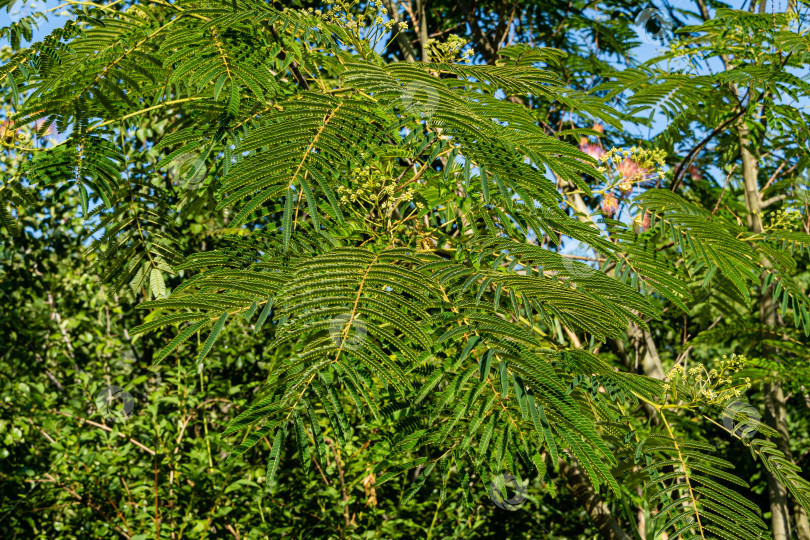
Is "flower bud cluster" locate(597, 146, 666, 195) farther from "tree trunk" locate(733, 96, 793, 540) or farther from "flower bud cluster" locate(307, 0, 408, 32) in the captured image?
"tree trunk" locate(733, 96, 793, 540)

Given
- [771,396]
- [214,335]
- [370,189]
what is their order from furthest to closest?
[771,396] < [370,189] < [214,335]

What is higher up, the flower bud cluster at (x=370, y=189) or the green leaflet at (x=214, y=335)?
the flower bud cluster at (x=370, y=189)

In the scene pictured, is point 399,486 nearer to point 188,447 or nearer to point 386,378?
point 188,447

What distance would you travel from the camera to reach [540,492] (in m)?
4.11

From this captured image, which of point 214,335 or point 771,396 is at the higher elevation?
point 214,335

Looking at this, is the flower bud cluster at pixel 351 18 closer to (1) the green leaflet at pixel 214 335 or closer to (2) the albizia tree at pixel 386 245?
(2) the albizia tree at pixel 386 245

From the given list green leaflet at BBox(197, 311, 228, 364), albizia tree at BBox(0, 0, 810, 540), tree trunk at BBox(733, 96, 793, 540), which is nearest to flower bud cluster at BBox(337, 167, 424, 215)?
albizia tree at BBox(0, 0, 810, 540)

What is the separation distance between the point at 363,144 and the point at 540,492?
130 inches

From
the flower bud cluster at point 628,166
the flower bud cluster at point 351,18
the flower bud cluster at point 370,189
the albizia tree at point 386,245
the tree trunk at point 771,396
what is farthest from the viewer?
the tree trunk at point 771,396

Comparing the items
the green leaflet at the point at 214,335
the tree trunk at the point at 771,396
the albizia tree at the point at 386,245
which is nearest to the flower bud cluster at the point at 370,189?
the albizia tree at the point at 386,245

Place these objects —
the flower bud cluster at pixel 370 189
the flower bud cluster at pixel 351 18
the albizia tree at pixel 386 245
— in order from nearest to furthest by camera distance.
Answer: the albizia tree at pixel 386 245 → the flower bud cluster at pixel 370 189 → the flower bud cluster at pixel 351 18

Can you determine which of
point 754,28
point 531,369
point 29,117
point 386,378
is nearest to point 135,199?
point 29,117

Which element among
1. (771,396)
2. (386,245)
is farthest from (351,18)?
(771,396)

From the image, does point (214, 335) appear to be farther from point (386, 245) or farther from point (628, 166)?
point (628, 166)
